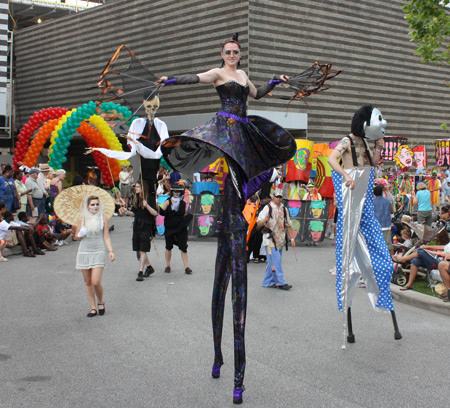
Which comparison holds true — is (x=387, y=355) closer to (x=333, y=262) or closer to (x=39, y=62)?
(x=333, y=262)

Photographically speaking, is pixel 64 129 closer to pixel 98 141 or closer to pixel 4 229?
pixel 98 141

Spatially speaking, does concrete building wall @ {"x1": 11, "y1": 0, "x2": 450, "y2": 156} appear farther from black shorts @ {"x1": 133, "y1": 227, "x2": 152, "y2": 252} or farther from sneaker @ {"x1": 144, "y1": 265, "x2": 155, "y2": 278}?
sneaker @ {"x1": 144, "y1": 265, "x2": 155, "y2": 278}

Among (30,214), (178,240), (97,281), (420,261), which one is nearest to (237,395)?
(97,281)

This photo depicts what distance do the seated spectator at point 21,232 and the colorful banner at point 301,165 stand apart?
7.18m

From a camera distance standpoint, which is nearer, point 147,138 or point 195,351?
point 195,351

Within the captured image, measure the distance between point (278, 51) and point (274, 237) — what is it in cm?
1740

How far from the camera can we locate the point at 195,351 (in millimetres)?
5652

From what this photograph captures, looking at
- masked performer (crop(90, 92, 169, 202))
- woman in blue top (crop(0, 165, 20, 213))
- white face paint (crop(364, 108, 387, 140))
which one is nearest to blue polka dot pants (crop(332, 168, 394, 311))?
white face paint (crop(364, 108, 387, 140))

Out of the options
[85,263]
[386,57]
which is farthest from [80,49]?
[85,263]

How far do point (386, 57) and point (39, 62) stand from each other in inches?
827

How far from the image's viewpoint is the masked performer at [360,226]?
19.7 ft

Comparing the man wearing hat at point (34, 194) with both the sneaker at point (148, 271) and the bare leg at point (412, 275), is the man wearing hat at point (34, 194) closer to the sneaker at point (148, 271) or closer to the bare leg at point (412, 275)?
the sneaker at point (148, 271)

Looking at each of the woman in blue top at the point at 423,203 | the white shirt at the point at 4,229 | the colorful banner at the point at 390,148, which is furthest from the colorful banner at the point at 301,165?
the colorful banner at the point at 390,148

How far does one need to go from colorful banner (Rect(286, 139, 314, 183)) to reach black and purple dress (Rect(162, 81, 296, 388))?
38.2 feet
